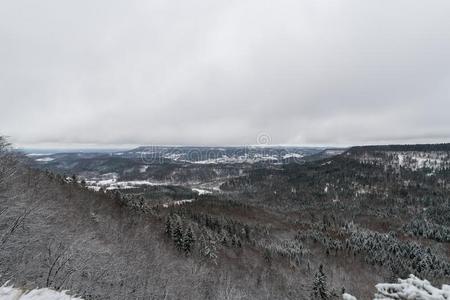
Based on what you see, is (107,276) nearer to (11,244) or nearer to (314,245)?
(11,244)

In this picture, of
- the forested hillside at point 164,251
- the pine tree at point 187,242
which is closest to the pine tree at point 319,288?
the forested hillside at point 164,251

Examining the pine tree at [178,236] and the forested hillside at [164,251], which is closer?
the forested hillside at [164,251]

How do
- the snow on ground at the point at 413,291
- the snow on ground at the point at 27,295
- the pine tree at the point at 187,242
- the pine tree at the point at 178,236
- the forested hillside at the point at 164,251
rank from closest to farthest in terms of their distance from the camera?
the snow on ground at the point at 413,291 → the snow on ground at the point at 27,295 → the forested hillside at the point at 164,251 → the pine tree at the point at 178,236 → the pine tree at the point at 187,242

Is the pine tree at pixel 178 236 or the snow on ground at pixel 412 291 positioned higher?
the snow on ground at pixel 412 291

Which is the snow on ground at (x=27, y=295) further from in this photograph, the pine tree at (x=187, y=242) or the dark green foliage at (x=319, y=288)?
the pine tree at (x=187, y=242)

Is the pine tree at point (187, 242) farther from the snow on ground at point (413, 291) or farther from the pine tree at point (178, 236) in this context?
the snow on ground at point (413, 291)

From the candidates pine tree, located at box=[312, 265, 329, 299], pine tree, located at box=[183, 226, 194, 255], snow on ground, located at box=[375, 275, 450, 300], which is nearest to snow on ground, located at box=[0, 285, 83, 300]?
snow on ground, located at box=[375, 275, 450, 300]

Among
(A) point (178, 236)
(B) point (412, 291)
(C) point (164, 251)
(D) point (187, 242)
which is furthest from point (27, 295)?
(D) point (187, 242)

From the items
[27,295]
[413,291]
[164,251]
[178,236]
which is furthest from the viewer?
[178,236]

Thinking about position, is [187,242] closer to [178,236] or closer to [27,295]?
[178,236]

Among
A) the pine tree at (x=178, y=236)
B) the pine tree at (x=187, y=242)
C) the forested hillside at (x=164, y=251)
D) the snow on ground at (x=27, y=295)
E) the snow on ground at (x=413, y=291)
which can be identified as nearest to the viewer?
the snow on ground at (x=413, y=291)

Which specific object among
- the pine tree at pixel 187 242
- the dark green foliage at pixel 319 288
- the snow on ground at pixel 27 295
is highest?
the snow on ground at pixel 27 295
